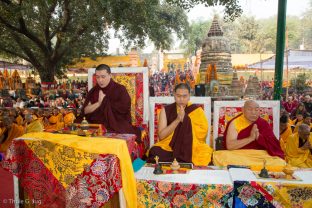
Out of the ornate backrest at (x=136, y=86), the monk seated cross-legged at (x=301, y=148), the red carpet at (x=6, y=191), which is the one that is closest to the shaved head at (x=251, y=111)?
the monk seated cross-legged at (x=301, y=148)

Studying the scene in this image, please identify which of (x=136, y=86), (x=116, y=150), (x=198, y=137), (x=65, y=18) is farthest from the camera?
(x=65, y=18)

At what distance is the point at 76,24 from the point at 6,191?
11.8 meters

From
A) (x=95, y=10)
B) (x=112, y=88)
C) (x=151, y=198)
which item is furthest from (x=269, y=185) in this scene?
(x=95, y=10)

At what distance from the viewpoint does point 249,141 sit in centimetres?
398

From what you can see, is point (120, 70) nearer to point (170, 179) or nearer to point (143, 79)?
point (143, 79)

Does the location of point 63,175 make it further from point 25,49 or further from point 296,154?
point 25,49

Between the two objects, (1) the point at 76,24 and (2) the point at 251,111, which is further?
(1) the point at 76,24

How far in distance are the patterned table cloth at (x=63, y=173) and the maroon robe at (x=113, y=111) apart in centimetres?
133

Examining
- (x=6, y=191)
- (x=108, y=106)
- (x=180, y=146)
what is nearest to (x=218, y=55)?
(x=108, y=106)

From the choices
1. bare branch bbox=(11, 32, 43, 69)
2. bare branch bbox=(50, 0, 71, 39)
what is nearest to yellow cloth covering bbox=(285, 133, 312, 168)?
bare branch bbox=(50, 0, 71, 39)

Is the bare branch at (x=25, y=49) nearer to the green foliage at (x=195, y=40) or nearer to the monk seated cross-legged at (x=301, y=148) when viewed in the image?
the monk seated cross-legged at (x=301, y=148)

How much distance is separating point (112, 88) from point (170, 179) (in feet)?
5.83

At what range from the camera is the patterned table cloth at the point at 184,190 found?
2.99 m

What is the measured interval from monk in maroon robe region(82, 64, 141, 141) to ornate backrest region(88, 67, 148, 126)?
2.61 ft
